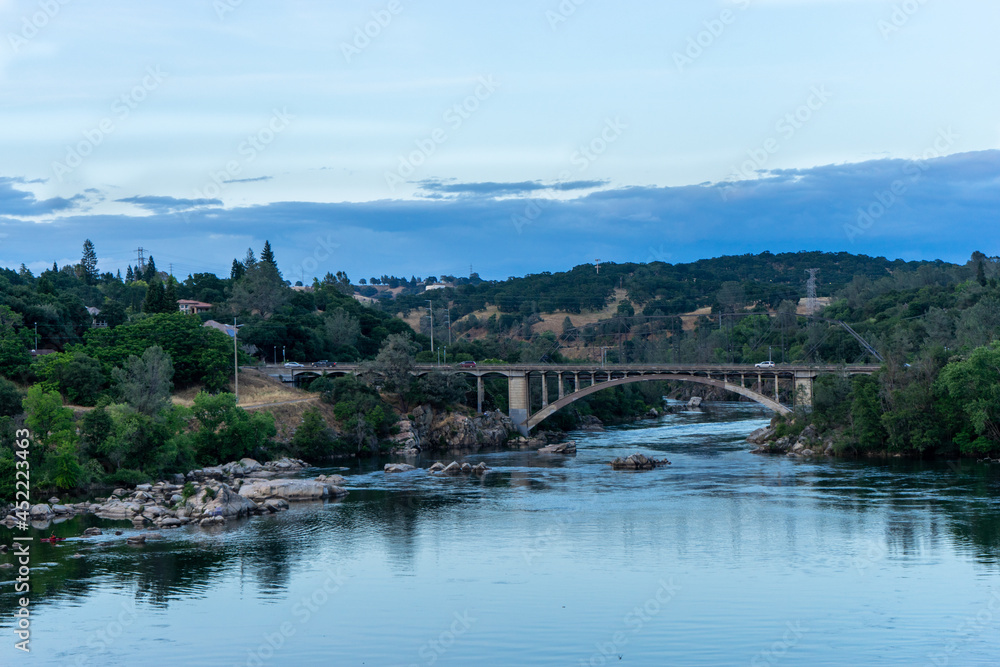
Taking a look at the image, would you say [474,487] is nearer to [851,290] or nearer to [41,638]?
[41,638]

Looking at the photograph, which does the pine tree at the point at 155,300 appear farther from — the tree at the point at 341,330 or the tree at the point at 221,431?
the tree at the point at 221,431

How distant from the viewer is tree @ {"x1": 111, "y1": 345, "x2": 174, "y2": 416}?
54719 mm

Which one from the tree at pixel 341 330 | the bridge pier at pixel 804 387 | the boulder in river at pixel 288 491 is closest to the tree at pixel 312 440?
the boulder in river at pixel 288 491

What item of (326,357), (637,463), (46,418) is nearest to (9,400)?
(46,418)

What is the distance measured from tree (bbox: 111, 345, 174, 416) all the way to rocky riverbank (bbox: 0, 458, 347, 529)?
16.7 ft

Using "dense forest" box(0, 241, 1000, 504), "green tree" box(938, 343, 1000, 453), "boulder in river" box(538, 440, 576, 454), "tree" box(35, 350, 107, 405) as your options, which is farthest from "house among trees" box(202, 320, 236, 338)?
"green tree" box(938, 343, 1000, 453)

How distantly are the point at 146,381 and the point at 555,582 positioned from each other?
3592 cm

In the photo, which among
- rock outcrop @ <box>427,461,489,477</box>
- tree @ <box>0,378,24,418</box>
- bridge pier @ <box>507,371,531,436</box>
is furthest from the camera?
bridge pier @ <box>507,371,531,436</box>

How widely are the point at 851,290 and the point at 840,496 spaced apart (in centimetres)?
8871

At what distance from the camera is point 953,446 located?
5738 centimetres

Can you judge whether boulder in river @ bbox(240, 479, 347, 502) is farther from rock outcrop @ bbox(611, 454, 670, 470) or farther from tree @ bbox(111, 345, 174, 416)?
rock outcrop @ bbox(611, 454, 670, 470)

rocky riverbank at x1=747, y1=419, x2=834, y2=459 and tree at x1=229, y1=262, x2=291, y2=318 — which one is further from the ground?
tree at x1=229, y1=262, x2=291, y2=318

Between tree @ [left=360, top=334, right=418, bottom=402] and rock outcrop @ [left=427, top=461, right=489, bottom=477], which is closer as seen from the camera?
rock outcrop @ [left=427, top=461, right=489, bottom=477]

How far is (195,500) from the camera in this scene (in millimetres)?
43312
